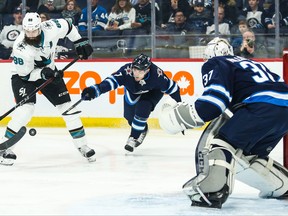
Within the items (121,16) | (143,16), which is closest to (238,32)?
(143,16)

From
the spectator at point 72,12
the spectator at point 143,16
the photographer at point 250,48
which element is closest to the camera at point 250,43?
the photographer at point 250,48

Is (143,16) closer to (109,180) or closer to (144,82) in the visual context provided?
(144,82)

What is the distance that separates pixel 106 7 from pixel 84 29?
301mm

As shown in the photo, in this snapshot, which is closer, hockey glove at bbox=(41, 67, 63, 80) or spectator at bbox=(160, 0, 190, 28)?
hockey glove at bbox=(41, 67, 63, 80)

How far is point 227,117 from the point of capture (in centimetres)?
388

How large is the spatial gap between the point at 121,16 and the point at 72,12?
49cm

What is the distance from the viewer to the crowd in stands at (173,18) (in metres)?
7.98

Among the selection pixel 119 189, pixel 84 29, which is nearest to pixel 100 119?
pixel 84 29

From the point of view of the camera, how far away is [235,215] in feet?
12.2

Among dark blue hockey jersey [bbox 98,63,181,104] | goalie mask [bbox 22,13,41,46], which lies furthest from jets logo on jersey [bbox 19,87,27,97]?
dark blue hockey jersey [bbox 98,63,181,104]

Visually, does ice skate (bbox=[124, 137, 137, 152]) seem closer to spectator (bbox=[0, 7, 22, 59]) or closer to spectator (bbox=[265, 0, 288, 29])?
spectator (bbox=[265, 0, 288, 29])

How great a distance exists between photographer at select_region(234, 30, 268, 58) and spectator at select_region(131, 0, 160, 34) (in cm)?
81

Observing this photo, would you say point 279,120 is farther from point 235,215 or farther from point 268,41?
point 268,41

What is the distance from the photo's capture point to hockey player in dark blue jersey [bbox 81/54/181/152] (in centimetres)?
602
